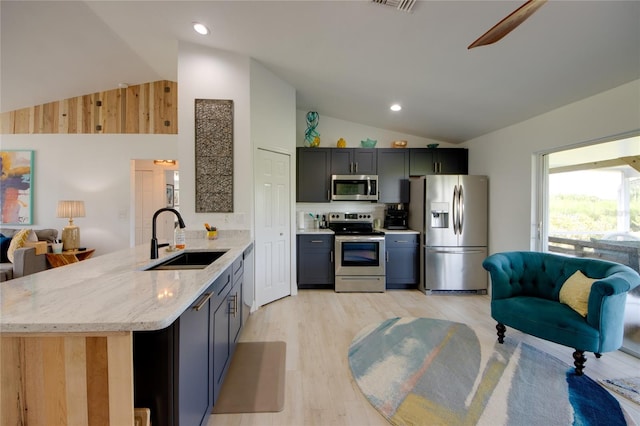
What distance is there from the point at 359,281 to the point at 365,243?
0.58 meters

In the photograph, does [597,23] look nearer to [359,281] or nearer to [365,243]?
[365,243]

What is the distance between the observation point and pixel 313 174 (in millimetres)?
4312

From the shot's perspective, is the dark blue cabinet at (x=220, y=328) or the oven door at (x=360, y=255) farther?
the oven door at (x=360, y=255)

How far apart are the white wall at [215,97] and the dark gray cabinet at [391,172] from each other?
2.24 m

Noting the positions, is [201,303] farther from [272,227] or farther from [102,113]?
→ [102,113]

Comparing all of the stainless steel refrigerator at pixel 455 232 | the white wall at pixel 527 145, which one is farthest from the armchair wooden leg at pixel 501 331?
the stainless steel refrigerator at pixel 455 232

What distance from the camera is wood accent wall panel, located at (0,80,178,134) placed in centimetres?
439

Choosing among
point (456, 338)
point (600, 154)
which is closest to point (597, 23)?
point (600, 154)

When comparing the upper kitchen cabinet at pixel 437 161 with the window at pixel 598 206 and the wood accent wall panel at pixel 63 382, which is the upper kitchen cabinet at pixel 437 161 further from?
the wood accent wall panel at pixel 63 382

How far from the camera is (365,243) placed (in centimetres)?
405

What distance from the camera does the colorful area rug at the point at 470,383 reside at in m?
1.65

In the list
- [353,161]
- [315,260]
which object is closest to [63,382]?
[315,260]

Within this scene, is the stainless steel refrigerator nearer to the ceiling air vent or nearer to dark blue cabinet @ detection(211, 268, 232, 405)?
the ceiling air vent

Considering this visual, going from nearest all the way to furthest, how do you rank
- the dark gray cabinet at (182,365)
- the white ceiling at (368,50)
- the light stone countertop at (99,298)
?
the light stone countertop at (99,298)
the dark gray cabinet at (182,365)
the white ceiling at (368,50)
